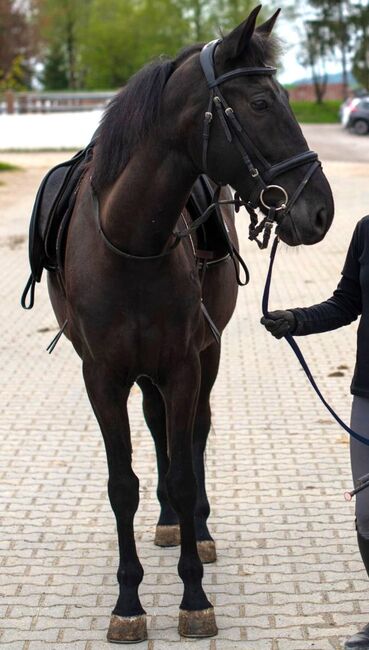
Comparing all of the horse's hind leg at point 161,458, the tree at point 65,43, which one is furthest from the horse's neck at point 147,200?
the tree at point 65,43

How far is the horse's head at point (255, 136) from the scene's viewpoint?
3.91 m

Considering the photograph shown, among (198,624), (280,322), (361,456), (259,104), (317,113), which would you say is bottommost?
(317,113)

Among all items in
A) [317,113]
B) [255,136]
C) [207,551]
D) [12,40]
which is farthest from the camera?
[317,113]

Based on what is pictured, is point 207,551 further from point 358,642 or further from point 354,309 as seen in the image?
point 354,309

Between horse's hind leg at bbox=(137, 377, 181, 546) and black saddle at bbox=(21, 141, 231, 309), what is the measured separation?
79cm

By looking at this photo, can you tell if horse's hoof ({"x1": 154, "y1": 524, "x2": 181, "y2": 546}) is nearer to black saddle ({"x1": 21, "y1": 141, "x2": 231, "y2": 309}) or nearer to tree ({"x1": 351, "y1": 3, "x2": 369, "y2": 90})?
black saddle ({"x1": 21, "y1": 141, "x2": 231, "y2": 309})

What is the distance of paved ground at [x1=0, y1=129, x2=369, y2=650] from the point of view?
4.94 metres

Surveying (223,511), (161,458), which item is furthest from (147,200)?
(223,511)

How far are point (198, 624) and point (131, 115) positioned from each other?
215 centimetres

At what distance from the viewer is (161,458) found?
5805 mm

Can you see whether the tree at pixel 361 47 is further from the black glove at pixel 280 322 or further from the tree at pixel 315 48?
the black glove at pixel 280 322

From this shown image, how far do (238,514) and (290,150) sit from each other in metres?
2.87

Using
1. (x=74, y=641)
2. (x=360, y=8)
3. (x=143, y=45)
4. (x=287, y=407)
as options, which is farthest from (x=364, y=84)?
(x=74, y=641)

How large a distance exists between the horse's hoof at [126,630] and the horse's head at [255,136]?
185 centimetres
